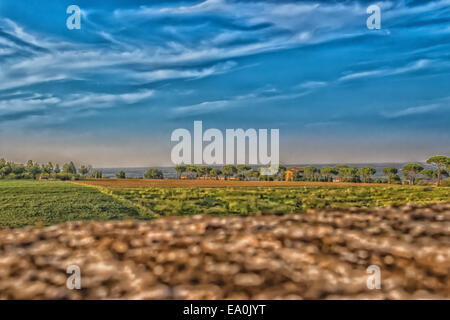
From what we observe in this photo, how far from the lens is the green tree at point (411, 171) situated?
48.6 feet

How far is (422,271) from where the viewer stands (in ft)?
11.4

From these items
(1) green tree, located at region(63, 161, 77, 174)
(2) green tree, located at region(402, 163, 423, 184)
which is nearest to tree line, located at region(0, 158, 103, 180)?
(1) green tree, located at region(63, 161, 77, 174)

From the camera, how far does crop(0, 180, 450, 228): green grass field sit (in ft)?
23.8

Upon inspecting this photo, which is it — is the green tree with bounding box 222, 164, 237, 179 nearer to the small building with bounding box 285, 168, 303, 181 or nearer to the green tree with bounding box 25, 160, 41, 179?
the small building with bounding box 285, 168, 303, 181

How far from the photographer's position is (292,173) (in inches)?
547

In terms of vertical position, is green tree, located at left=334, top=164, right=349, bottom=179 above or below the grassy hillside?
above

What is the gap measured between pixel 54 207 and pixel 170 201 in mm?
2874

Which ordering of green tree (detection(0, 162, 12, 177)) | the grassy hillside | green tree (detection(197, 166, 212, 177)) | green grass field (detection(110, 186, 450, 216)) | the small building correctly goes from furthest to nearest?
green tree (detection(197, 166, 212, 177)) → the small building → green tree (detection(0, 162, 12, 177)) → green grass field (detection(110, 186, 450, 216)) → the grassy hillside

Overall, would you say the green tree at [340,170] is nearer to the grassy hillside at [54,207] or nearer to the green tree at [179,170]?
the green tree at [179,170]

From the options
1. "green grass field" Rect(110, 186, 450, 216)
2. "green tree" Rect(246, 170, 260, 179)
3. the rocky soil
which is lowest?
the rocky soil

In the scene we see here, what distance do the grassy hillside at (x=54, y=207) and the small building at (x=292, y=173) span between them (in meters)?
7.71

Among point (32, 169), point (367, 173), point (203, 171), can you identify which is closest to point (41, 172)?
point (32, 169)

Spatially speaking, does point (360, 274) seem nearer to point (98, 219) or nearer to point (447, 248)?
point (447, 248)

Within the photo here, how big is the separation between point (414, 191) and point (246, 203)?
6445mm
